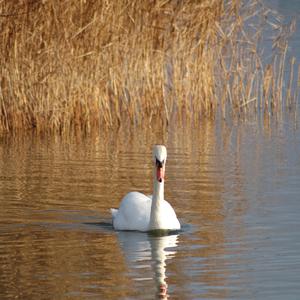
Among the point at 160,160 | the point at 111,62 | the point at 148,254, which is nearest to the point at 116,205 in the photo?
the point at 160,160

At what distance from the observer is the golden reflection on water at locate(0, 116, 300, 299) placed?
7703 mm

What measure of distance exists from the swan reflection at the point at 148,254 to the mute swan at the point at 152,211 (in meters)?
0.09

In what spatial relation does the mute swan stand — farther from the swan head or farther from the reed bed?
the reed bed

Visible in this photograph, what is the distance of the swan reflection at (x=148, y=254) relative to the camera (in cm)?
784

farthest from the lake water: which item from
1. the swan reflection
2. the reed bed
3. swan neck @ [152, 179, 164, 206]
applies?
the reed bed

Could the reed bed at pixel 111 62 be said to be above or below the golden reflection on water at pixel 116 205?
above

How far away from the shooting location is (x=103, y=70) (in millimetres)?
16656

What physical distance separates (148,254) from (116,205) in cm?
232

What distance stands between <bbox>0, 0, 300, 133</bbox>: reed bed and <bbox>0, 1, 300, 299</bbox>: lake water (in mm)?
456

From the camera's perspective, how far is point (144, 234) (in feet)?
32.2

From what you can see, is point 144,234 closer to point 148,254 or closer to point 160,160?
point 160,160

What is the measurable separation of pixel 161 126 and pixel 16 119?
236cm

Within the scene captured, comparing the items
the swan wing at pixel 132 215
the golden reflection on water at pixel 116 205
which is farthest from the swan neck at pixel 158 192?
the golden reflection on water at pixel 116 205

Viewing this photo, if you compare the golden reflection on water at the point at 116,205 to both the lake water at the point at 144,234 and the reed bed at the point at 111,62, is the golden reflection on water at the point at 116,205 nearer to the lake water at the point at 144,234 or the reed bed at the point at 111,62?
the lake water at the point at 144,234
